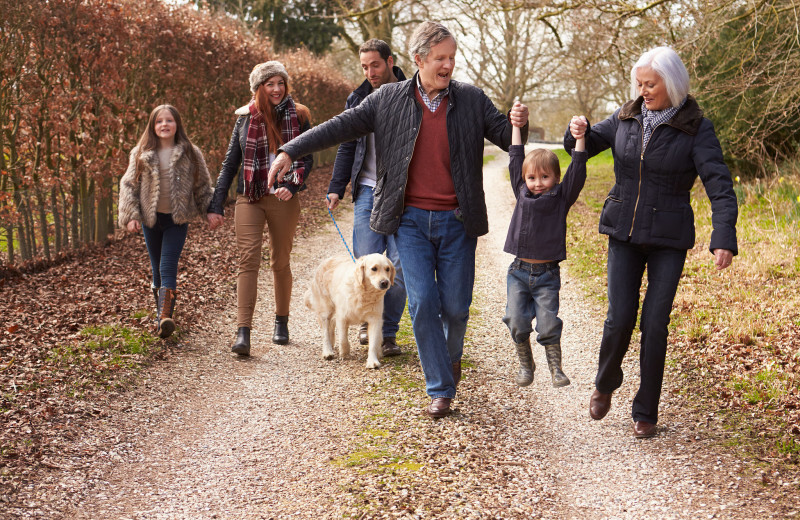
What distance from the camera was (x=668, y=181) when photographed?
14.9ft

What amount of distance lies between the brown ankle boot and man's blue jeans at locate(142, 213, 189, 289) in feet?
0.22

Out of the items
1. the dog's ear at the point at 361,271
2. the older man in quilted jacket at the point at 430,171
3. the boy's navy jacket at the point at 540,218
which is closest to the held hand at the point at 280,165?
the older man in quilted jacket at the point at 430,171

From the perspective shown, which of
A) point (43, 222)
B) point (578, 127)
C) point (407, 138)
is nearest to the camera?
point (578, 127)

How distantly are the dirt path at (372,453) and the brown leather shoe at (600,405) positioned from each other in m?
0.14

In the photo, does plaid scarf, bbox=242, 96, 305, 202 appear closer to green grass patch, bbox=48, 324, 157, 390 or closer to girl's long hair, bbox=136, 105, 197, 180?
girl's long hair, bbox=136, 105, 197, 180

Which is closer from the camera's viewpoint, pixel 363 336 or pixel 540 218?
pixel 540 218

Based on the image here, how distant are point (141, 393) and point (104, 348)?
2.86 ft

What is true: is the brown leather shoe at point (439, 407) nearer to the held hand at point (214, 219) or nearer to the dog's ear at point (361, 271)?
the dog's ear at point (361, 271)

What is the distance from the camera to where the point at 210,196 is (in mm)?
7270

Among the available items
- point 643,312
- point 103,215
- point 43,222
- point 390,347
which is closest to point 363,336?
point 390,347

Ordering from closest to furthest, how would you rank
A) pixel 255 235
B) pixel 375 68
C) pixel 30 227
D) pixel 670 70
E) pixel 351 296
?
pixel 670 70, pixel 351 296, pixel 375 68, pixel 255 235, pixel 30 227

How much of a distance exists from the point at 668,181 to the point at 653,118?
1.34 feet

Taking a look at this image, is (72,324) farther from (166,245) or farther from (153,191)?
(153,191)

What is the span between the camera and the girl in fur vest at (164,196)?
22.8 ft
